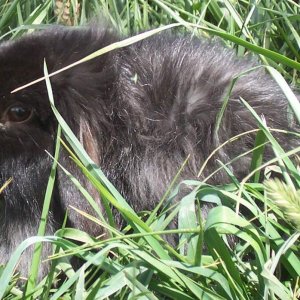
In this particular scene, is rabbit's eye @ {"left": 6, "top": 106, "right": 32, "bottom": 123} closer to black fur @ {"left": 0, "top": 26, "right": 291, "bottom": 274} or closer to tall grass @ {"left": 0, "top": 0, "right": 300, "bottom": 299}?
black fur @ {"left": 0, "top": 26, "right": 291, "bottom": 274}

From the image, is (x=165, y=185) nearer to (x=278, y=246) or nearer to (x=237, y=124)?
(x=237, y=124)

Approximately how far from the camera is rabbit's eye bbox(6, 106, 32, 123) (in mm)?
1963

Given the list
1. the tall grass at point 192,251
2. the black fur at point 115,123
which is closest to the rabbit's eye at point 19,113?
the black fur at point 115,123

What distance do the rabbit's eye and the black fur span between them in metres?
0.01

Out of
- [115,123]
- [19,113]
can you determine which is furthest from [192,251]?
[19,113]

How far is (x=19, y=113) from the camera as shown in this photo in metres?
1.96

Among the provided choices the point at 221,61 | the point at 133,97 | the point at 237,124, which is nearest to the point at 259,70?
the point at 221,61

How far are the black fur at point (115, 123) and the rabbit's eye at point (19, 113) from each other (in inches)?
0.5

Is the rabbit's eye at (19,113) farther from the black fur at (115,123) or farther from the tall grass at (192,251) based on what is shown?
the tall grass at (192,251)

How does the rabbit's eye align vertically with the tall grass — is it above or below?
above

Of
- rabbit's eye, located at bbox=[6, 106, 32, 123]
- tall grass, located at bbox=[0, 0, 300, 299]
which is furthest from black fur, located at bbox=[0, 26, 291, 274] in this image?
tall grass, located at bbox=[0, 0, 300, 299]

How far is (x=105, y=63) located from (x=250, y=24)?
957 mm

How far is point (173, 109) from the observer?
77.0 inches

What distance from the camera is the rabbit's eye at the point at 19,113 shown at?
196 centimetres
